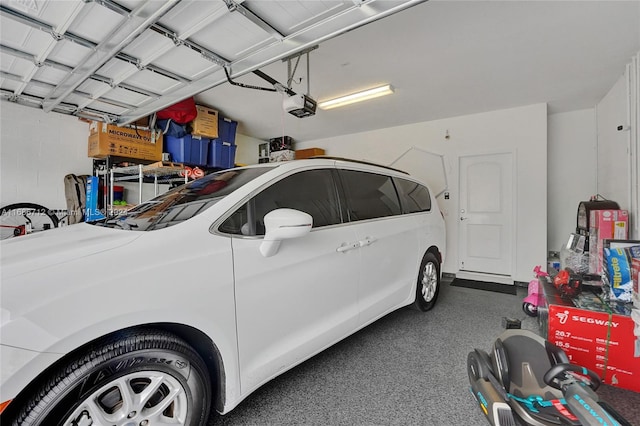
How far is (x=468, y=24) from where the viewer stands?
2264 millimetres

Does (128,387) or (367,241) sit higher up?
(367,241)

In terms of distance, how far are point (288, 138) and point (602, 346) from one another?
5.57m

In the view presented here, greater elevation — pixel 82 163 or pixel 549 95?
pixel 549 95

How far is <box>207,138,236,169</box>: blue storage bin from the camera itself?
4305 millimetres

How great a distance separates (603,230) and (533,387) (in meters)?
2.55

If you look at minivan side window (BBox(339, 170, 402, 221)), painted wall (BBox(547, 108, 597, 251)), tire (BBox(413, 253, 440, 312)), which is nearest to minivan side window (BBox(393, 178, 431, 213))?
minivan side window (BBox(339, 170, 402, 221))

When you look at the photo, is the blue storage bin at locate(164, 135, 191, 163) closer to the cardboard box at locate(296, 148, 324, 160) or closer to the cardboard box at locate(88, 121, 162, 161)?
the cardboard box at locate(88, 121, 162, 161)

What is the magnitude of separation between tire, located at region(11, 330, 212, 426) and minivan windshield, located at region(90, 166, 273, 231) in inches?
19.7

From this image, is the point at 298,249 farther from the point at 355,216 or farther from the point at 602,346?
the point at 602,346

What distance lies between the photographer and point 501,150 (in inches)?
169

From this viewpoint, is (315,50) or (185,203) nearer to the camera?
(185,203)

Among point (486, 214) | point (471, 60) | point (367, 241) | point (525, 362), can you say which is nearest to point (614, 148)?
point (486, 214)

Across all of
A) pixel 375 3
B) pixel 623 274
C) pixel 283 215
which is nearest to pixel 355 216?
pixel 283 215

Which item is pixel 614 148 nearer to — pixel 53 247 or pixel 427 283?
→ pixel 427 283
